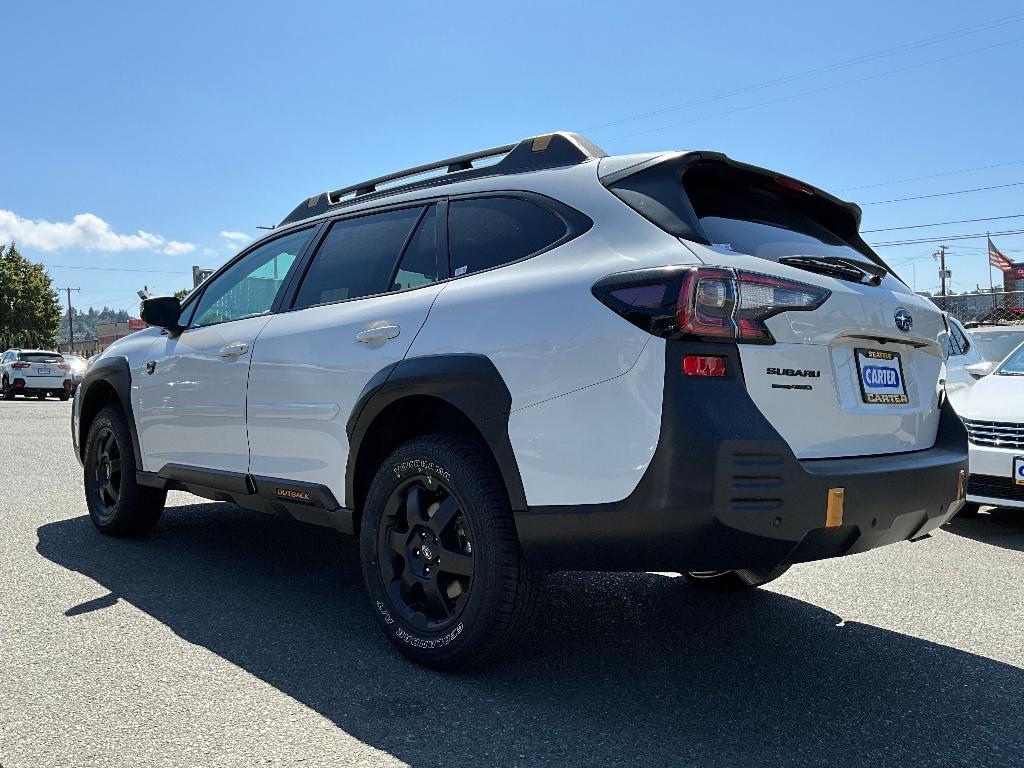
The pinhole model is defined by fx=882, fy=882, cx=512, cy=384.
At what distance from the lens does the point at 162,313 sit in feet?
16.3

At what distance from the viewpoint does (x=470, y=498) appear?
9.95 feet

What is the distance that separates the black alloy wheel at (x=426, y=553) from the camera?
3146mm

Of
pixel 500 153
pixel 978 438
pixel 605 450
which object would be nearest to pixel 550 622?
pixel 605 450

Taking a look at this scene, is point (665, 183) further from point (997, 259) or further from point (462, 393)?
point (997, 259)

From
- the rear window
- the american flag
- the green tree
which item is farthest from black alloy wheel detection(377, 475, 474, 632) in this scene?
the green tree

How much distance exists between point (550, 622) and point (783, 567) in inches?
45.6

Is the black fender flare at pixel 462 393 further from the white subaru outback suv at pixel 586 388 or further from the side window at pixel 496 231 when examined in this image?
the side window at pixel 496 231

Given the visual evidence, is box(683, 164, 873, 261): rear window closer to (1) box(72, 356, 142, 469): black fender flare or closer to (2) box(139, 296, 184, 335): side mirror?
(2) box(139, 296, 184, 335): side mirror

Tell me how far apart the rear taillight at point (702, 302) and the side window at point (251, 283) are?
2.24 metres

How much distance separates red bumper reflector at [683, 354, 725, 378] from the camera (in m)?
2.62

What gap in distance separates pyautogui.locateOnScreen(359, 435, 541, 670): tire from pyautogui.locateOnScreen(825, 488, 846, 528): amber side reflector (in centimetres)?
98

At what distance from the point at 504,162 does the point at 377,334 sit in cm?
88

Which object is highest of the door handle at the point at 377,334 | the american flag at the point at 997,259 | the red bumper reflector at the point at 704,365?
the american flag at the point at 997,259

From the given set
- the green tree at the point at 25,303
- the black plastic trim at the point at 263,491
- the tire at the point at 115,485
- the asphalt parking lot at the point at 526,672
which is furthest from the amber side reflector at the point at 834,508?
the green tree at the point at 25,303
